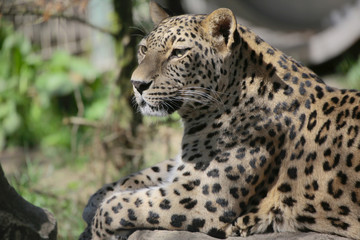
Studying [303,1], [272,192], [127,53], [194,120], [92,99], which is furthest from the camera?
[303,1]

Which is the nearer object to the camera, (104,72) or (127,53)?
(127,53)

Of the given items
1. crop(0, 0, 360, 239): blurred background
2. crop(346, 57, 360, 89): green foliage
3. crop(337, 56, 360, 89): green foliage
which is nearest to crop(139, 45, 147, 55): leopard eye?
crop(0, 0, 360, 239): blurred background

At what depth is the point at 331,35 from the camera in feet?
43.1

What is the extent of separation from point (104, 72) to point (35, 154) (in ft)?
8.82

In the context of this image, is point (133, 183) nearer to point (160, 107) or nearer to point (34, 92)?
point (160, 107)

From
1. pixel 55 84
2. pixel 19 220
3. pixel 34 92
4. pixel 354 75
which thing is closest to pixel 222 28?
pixel 19 220

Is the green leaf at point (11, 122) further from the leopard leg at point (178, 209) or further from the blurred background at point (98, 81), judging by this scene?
the leopard leg at point (178, 209)

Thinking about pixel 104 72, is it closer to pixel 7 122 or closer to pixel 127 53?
pixel 7 122

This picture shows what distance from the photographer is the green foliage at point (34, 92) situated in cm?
1319

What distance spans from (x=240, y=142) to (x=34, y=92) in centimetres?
953

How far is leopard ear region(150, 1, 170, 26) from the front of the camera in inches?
226

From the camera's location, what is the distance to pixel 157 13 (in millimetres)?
5793

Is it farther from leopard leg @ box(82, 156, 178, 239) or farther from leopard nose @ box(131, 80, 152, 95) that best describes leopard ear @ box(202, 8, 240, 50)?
leopard leg @ box(82, 156, 178, 239)

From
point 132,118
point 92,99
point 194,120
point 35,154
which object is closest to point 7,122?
point 35,154
